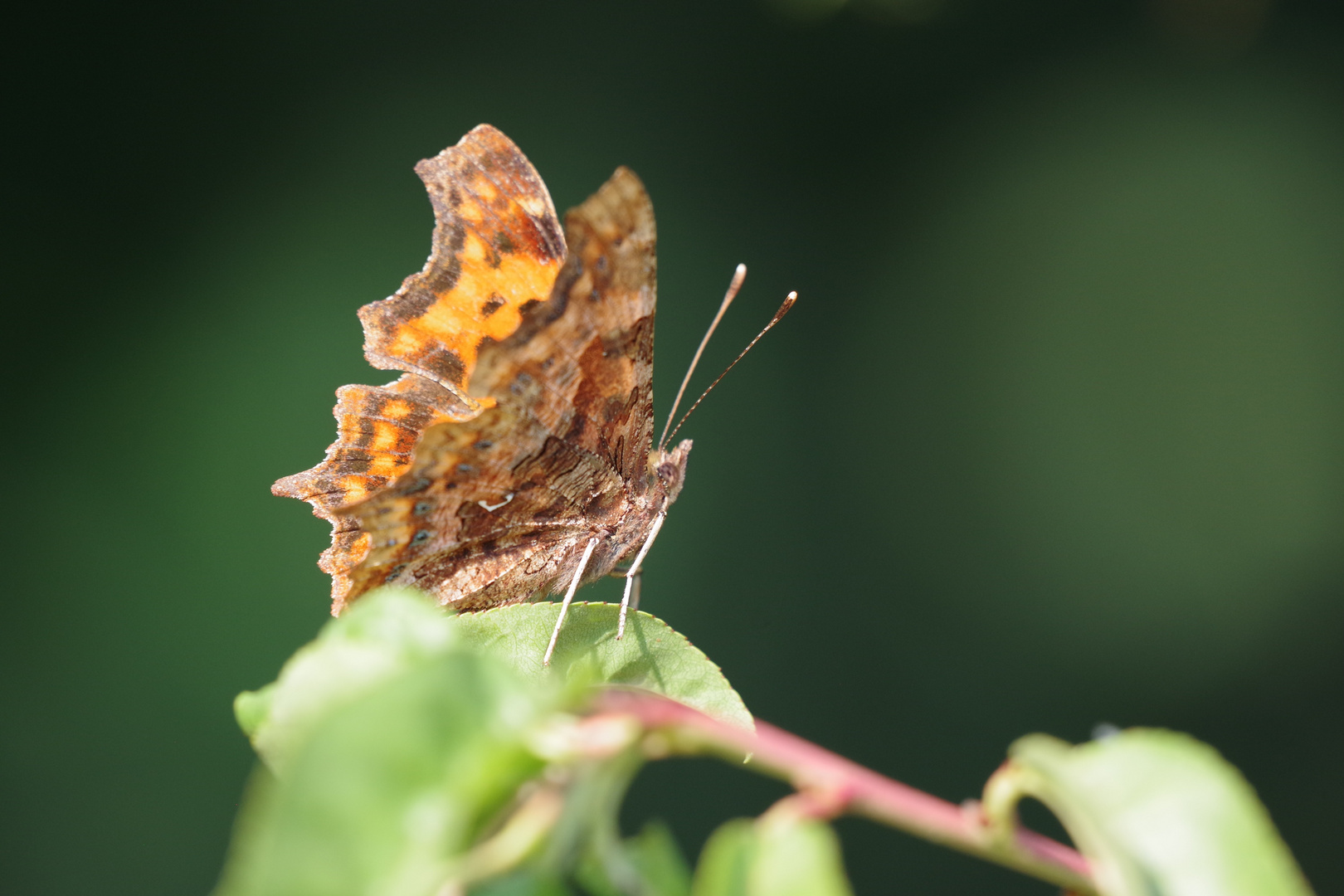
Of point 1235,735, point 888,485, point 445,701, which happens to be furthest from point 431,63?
point 1235,735

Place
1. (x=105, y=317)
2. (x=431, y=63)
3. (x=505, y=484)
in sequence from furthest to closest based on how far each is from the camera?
(x=431, y=63) → (x=105, y=317) → (x=505, y=484)

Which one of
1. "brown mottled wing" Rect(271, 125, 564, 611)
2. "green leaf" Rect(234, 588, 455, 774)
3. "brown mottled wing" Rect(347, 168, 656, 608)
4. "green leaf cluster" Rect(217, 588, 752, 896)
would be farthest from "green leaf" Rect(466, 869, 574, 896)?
"brown mottled wing" Rect(271, 125, 564, 611)

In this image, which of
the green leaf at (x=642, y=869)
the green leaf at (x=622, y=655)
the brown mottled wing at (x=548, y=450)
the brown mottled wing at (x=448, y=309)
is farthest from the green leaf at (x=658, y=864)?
the brown mottled wing at (x=448, y=309)

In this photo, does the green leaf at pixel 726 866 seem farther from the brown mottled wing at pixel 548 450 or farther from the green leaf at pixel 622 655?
the brown mottled wing at pixel 548 450

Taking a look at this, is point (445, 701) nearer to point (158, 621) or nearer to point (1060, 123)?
point (158, 621)

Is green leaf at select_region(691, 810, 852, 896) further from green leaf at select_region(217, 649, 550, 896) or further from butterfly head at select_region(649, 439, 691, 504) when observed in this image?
butterfly head at select_region(649, 439, 691, 504)

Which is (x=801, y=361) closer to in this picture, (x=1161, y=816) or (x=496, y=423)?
(x=496, y=423)
